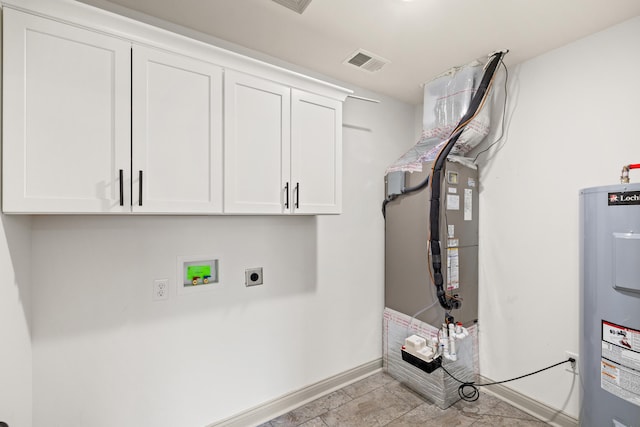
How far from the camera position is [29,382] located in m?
1.28

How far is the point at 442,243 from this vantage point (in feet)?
6.63

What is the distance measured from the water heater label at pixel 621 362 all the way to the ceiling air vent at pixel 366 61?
201 centimetres

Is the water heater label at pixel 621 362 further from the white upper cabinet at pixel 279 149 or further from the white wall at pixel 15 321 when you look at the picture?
the white wall at pixel 15 321

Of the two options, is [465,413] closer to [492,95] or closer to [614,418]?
[614,418]

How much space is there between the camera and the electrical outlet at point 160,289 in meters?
1.59

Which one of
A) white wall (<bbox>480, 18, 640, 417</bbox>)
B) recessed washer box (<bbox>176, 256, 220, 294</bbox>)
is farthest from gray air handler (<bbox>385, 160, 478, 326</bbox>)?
recessed washer box (<bbox>176, 256, 220, 294</bbox>)

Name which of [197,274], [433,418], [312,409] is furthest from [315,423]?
[197,274]

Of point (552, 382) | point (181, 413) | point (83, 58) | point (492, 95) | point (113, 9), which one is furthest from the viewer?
point (492, 95)

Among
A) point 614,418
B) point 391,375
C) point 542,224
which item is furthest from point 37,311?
point 542,224

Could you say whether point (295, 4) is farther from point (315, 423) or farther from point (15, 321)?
point (315, 423)

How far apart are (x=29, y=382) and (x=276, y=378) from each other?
132cm

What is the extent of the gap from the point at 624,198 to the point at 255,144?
5.95ft

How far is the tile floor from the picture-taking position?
1876mm

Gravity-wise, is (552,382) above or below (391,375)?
above
